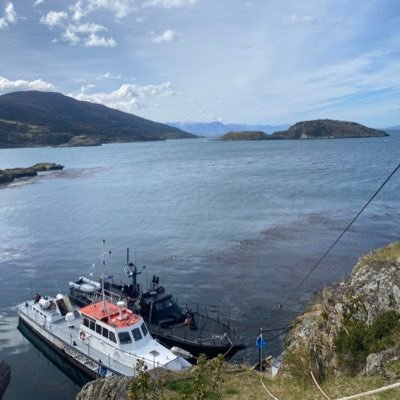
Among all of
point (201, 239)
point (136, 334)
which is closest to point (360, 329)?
point (136, 334)

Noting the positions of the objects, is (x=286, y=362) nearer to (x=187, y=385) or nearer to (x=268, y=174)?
(x=187, y=385)

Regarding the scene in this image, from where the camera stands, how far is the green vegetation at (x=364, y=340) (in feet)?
43.0

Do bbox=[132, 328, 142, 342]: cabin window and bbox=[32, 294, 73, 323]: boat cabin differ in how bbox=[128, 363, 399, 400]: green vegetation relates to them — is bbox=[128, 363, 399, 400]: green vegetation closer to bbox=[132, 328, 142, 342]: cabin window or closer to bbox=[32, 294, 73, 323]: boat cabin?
bbox=[132, 328, 142, 342]: cabin window

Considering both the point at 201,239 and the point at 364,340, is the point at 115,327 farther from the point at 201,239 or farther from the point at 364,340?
the point at 201,239

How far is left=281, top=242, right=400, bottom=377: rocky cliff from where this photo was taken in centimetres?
1295

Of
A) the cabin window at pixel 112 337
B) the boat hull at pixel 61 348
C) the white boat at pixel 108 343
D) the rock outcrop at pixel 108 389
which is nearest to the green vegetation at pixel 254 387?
the rock outcrop at pixel 108 389

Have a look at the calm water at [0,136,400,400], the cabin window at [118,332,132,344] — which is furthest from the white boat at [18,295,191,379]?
the calm water at [0,136,400,400]

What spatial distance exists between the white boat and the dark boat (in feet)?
6.89

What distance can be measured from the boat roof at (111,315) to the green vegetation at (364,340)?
609 inches

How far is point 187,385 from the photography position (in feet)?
49.0

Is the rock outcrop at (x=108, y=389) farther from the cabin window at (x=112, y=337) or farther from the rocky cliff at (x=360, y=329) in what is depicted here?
the cabin window at (x=112, y=337)

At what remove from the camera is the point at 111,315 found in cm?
2750

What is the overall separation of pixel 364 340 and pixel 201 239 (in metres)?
40.6

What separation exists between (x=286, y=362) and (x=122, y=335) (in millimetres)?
Answer: 13382
